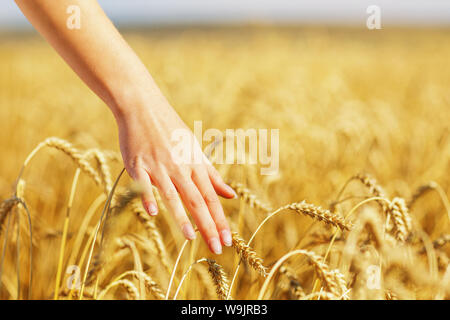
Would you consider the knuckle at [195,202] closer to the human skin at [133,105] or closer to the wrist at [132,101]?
the human skin at [133,105]

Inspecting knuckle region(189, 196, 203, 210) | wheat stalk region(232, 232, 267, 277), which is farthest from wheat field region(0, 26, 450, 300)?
knuckle region(189, 196, 203, 210)

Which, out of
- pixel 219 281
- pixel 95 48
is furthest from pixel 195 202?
pixel 95 48

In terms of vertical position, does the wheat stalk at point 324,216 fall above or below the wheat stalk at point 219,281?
above

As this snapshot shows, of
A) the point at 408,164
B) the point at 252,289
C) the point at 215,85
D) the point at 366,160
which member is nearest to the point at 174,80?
the point at 215,85

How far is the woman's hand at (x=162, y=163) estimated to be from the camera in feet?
2.65

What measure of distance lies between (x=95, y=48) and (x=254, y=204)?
452 mm

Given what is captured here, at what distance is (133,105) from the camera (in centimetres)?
81

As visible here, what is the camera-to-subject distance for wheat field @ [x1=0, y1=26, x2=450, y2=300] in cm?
78

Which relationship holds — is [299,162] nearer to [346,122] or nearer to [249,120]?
[346,122]

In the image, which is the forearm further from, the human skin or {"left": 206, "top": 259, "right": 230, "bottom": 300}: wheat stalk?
{"left": 206, "top": 259, "right": 230, "bottom": 300}: wheat stalk

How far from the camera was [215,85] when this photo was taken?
3375mm

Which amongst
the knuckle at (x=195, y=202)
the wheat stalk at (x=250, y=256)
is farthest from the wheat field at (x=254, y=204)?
the knuckle at (x=195, y=202)

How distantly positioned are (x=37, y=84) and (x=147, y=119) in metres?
3.77

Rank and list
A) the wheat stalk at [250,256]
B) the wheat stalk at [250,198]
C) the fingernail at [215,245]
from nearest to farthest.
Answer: the wheat stalk at [250,256], the fingernail at [215,245], the wheat stalk at [250,198]
